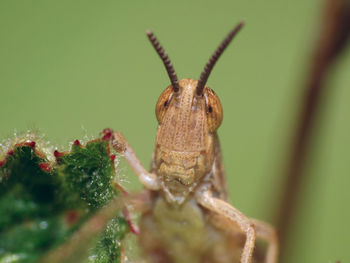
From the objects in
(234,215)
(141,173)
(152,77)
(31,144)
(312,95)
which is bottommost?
(234,215)

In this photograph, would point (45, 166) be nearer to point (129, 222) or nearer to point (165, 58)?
point (129, 222)

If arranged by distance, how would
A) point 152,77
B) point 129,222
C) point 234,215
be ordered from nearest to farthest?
point 129,222 < point 234,215 < point 152,77

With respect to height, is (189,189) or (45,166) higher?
(45,166)

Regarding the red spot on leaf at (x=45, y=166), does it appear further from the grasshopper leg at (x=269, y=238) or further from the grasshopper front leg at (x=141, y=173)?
the grasshopper leg at (x=269, y=238)

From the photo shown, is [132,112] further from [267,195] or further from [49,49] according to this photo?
[267,195]

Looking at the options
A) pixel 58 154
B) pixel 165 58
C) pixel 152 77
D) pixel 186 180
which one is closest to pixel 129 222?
pixel 58 154

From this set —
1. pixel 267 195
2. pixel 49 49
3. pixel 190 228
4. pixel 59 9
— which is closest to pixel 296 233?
pixel 267 195

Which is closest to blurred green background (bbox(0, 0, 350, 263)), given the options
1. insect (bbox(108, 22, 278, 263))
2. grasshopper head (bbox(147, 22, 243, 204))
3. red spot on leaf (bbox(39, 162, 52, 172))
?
insect (bbox(108, 22, 278, 263))
